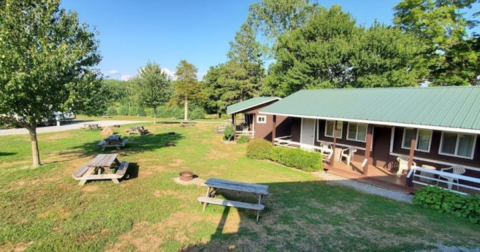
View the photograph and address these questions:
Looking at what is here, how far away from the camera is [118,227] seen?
533 centimetres

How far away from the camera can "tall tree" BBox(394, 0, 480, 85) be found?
20.2 metres

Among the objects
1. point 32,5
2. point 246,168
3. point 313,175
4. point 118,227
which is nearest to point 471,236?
point 313,175

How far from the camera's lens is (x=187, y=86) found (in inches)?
1704

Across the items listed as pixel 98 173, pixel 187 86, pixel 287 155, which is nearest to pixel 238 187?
pixel 98 173

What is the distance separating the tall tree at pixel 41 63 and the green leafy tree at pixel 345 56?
20406 millimetres

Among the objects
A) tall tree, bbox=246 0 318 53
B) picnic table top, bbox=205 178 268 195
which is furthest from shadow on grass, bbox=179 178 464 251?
tall tree, bbox=246 0 318 53

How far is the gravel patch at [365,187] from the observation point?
811 cm

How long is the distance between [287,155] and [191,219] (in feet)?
23.1

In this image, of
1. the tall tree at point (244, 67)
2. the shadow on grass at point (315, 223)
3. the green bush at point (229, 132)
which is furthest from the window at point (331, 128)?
the tall tree at point (244, 67)

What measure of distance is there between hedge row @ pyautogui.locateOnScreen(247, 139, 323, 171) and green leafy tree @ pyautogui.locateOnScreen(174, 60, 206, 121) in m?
30.2

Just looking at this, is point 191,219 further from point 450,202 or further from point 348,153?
point 348,153

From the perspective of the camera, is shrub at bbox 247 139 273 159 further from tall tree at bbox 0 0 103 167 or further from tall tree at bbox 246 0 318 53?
tall tree at bbox 246 0 318 53

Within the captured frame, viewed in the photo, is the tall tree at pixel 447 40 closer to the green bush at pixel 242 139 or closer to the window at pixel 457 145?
the window at pixel 457 145

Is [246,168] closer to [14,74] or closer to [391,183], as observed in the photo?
[391,183]
